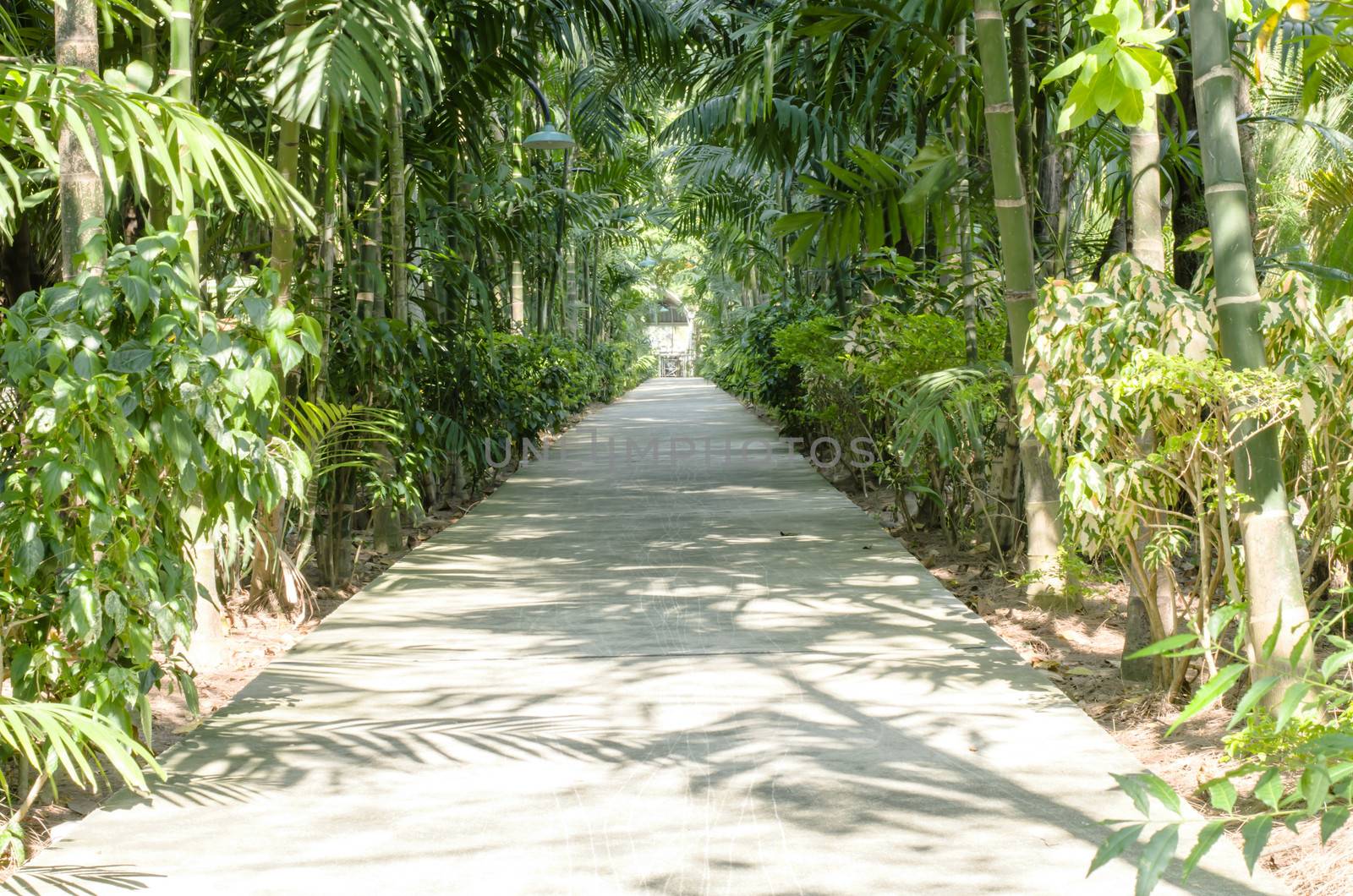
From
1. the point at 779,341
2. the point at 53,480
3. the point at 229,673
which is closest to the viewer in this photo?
the point at 53,480

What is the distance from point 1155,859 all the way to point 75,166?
10.8ft

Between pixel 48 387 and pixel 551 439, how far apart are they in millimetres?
14333

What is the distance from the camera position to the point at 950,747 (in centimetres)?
404

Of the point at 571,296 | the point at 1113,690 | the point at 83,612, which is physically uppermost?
the point at 571,296

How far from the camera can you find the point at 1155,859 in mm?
1648

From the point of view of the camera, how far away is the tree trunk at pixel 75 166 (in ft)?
11.8

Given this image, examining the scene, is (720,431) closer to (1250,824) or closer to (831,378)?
(831,378)

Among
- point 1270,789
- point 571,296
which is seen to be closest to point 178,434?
point 1270,789

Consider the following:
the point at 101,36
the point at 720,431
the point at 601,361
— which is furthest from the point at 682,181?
the point at 101,36

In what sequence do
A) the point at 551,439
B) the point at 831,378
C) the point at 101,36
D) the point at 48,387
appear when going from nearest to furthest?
1. the point at 48,387
2. the point at 101,36
3. the point at 831,378
4. the point at 551,439

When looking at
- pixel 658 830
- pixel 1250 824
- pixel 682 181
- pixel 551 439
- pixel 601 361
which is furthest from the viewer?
pixel 601 361

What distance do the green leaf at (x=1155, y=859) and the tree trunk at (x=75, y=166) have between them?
3025 mm

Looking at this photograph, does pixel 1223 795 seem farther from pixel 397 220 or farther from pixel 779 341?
pixel 779 341

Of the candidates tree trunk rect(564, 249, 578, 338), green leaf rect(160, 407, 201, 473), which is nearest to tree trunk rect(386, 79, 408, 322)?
green leaf rect(160, 407, 201, 473)
